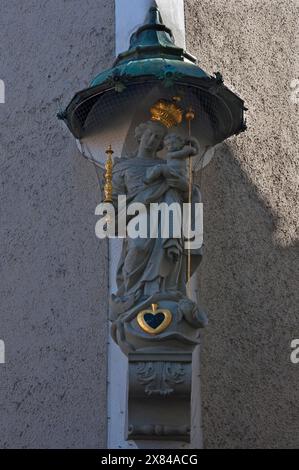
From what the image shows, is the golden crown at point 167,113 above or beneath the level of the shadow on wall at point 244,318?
above

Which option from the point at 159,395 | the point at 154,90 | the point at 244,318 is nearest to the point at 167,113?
the point at 154,90

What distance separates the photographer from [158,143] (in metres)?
6.82

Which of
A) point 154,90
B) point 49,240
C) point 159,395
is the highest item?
point 154,90

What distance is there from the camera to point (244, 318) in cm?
727

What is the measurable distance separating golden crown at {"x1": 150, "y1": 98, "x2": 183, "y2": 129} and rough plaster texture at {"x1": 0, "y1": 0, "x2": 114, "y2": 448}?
633 mm

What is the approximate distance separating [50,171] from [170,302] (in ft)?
4.57

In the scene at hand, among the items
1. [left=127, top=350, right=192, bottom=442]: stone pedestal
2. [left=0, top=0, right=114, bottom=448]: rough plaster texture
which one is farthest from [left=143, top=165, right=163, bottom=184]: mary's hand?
[left=127, top=350, right=192, bottom=442]: stone pedestal

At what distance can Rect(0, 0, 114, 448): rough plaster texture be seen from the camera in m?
6.95

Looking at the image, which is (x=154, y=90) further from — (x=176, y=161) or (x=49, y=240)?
(x=49, y=240)

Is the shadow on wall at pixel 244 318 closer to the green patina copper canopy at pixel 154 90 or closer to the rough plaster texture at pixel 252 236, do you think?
the rough plaster texture at pixel 252 236

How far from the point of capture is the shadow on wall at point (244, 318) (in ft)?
23.1

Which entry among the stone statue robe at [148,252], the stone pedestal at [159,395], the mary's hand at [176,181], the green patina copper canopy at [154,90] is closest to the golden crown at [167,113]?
the green patina copper canopy at [154,90]

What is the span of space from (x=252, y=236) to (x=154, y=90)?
3.60 feet
